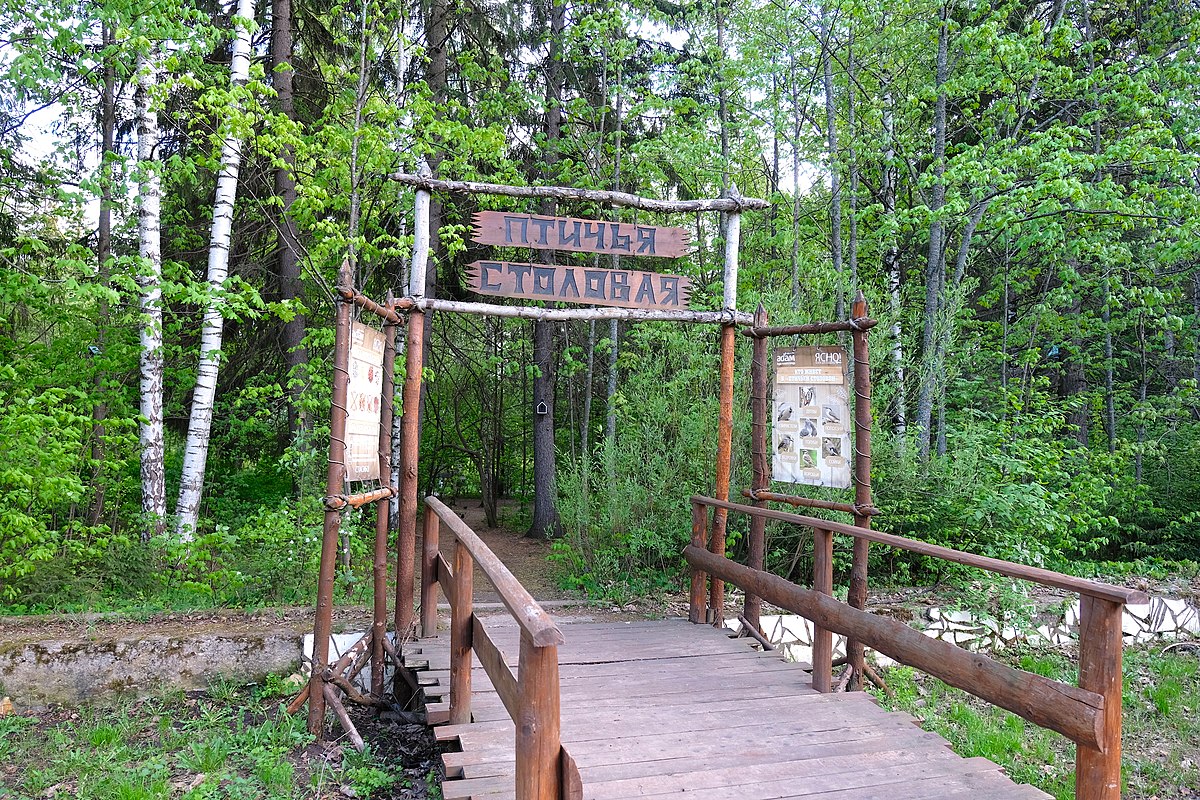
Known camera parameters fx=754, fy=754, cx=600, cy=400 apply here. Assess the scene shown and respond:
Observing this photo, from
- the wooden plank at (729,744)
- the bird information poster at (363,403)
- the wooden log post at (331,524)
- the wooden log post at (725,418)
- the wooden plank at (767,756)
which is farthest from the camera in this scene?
the wooden log post at (725,418)

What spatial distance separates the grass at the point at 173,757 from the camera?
3.90m

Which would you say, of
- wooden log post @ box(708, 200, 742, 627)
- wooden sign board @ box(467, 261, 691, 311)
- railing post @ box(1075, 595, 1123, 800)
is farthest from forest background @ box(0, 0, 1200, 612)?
railing post @ box(1075, 595, 1123, 800)

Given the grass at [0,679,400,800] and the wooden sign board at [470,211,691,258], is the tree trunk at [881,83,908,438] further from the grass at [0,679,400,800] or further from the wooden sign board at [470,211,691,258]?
the grass at [0,679,400,800]

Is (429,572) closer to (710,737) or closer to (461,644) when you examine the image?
(461,644)

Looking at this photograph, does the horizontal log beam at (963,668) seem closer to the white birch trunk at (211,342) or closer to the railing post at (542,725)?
the railing post at (542,725)

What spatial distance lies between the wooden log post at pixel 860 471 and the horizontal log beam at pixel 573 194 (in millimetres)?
1328

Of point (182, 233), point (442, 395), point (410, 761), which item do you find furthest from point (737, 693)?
point (442, 395)

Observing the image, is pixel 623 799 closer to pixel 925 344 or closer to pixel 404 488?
pixel 404 488

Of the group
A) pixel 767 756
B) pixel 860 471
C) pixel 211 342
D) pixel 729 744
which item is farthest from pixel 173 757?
pixel 860 471

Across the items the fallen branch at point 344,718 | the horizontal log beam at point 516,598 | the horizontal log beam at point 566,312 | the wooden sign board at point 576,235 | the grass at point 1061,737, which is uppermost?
the wooden sign board at point 576,235

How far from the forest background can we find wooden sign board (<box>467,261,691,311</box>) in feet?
6.69

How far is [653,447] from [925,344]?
3.18 metres

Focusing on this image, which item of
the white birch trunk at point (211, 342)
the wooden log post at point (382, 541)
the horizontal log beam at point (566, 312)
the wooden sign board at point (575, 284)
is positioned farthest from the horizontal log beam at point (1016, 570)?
the white birch trunk at point (211, 342)

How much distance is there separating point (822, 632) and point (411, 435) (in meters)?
3.07
